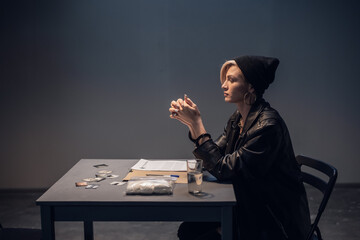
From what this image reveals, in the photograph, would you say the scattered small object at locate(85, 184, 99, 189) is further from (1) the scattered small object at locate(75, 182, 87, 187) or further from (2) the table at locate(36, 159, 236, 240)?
(2) the table at locate(36, 159, 236, 240)

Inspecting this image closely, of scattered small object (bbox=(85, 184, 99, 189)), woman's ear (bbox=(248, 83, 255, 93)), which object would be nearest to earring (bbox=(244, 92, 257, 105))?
woman's ear (bbox=(248, 83, 255, 93))

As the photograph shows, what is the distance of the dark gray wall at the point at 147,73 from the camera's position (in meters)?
3.90

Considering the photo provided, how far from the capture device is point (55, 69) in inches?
155

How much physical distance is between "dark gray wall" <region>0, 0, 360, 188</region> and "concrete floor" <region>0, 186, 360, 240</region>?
0.48m

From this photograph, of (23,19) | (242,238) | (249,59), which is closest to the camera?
(242,238)

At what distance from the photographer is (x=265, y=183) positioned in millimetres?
1703

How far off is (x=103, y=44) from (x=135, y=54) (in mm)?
322

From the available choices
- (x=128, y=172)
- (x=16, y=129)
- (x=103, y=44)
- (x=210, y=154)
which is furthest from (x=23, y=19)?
(x=210, y=154)

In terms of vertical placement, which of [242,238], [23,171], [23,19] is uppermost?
[23,19]

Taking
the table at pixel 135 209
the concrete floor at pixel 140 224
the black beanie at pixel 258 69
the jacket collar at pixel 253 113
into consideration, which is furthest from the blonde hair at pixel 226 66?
the concrete floor at pixel 140 224

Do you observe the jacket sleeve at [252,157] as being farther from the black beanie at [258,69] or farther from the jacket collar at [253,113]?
the black beanie at [258,69]

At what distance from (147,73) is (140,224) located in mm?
1493

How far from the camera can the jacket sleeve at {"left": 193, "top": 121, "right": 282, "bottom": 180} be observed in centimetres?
167

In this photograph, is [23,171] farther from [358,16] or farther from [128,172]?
[358,16]
